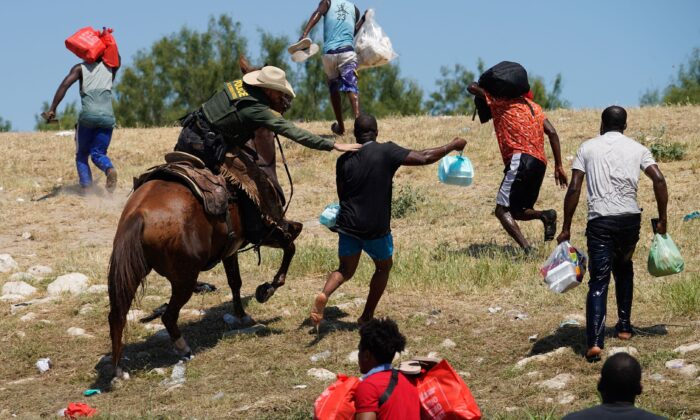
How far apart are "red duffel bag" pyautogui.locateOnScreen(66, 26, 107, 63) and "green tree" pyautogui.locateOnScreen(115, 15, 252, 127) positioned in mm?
31116

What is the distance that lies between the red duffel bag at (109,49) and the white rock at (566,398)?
365 inches

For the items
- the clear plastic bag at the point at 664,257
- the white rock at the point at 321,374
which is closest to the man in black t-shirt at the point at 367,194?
the white rock at the point at 321,374

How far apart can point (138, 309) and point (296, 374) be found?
2.62 meters

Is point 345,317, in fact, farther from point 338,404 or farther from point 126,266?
point 338,404

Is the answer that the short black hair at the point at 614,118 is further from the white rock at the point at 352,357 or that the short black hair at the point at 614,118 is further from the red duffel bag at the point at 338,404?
the red duffel bag at the point at 338,404

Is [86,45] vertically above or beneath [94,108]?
above

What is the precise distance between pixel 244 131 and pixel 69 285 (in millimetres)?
3155

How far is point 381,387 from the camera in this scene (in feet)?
16.6

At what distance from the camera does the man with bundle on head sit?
34.4 feet

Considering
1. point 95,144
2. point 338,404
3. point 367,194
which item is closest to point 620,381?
point 338,404

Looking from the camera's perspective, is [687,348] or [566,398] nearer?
[566,398]

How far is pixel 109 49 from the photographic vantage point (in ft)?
46.7

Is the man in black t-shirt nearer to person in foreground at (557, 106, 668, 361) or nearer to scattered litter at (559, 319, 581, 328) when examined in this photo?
person in foreground at (557, 106, 668, 361)

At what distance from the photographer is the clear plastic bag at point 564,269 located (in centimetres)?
737
